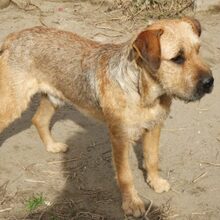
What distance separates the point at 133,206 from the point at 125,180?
27 centimetres

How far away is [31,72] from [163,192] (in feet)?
6.11

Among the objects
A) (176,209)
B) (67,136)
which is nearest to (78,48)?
(67,136)

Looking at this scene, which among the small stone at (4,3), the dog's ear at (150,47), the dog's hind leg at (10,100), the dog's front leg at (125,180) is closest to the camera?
the dog's ear at (150,47)

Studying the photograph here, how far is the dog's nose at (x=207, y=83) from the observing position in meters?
4.16

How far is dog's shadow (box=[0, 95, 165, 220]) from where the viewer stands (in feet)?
16.3

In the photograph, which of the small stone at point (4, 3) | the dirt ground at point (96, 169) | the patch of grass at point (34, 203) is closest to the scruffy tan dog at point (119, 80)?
the dirt ground at point (96, 169)

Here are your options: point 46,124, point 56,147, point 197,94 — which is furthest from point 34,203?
point 197,94

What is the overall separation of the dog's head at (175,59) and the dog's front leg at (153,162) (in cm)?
95

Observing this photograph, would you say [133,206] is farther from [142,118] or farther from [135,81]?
[135,81]

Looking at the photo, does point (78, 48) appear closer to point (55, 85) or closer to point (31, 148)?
point (55, 85)

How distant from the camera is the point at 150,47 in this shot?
4.12m

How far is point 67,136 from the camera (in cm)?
630

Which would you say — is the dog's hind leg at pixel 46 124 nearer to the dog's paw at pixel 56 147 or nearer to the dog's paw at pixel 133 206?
the dog's paw at pixel 56 147

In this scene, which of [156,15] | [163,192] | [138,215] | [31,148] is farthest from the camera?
[156,15]
